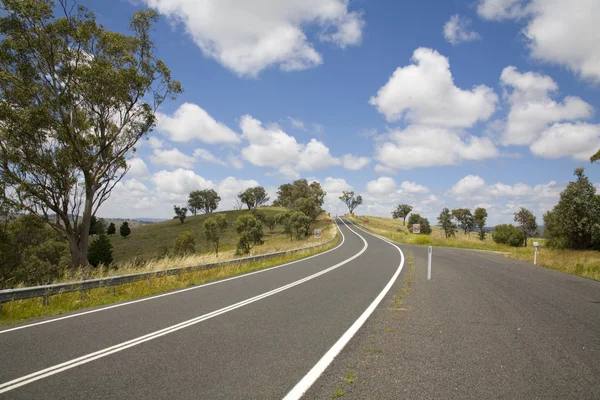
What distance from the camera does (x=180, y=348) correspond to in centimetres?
505

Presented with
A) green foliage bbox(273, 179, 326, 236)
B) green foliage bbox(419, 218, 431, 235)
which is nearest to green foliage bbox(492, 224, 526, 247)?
green foliage bbox(419, 218, 431, 235)

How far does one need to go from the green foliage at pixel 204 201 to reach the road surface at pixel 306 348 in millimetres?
125934

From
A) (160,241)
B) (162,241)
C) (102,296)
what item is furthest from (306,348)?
(160,241)

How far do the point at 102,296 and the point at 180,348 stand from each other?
21.6 feet

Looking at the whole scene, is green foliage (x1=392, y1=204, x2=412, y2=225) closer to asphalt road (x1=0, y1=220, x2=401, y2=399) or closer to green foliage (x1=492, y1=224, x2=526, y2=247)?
green foliage (x1=492, y1=224, x2=526, y2=247)

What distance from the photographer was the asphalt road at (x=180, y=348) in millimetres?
3799

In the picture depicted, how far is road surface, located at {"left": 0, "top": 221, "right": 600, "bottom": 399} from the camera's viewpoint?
147 inches

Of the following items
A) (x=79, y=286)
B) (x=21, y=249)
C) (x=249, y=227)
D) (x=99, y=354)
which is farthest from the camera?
(x=249, y=227)

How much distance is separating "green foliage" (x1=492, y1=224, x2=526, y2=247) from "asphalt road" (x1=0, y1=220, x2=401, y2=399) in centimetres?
7985

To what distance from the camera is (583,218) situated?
26219mm

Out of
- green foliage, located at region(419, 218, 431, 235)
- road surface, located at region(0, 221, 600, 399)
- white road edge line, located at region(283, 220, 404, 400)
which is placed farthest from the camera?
green foliage, located at region(419, 218, 431, 235)

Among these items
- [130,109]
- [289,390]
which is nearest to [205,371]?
[289,390]

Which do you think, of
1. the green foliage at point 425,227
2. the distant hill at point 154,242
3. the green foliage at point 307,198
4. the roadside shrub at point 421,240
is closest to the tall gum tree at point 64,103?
the roadside shrub at point 421,240

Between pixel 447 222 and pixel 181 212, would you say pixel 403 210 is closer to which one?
pixel 447 222
